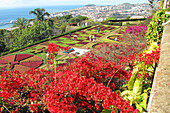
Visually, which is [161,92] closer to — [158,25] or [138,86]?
[138,86]

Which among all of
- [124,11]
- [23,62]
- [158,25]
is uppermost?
[124,11]

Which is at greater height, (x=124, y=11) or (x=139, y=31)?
(x=124, y=11)

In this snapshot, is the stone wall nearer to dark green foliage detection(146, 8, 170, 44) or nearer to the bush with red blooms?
the bush with red blooms

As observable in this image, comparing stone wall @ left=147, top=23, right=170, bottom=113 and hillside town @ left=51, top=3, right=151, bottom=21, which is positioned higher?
hillside town @ left=51, top=3, right=151, bottom=21

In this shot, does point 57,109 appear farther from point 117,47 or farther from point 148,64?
point 117,47

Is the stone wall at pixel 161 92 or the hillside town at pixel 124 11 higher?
the hillside town at pixel 124 11

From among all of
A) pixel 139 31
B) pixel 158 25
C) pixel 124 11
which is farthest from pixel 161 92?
pixel 124 11

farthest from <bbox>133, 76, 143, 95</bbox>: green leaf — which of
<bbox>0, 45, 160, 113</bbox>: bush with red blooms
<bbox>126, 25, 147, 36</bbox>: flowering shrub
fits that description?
<bbox>126, 25, 147, 36</bbox>: flowering shrub

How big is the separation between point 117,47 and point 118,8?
79.7 meters

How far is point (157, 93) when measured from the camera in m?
1.08

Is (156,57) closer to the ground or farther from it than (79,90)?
farther from it

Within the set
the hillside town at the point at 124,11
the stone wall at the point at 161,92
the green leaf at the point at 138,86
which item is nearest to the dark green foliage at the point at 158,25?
the green leaf at the point at 138,86

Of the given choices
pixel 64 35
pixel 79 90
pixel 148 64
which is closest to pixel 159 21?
pixel 148 64

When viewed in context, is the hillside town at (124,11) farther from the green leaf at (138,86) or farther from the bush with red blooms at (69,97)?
the bush with red blooms at (69,97)
